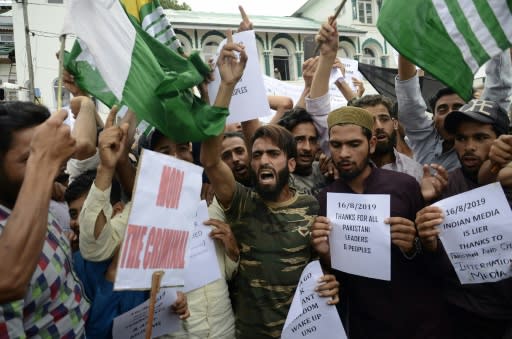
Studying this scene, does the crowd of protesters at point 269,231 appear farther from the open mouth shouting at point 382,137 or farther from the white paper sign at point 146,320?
the open mouth shouting at point 382,137

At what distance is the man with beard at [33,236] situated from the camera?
4.57 feet

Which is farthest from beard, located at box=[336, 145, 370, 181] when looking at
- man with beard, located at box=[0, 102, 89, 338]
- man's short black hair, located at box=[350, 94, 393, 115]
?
man with beard, located at box=[0, 102, 89, 338]

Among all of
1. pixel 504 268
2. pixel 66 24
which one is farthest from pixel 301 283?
pixel 66 24

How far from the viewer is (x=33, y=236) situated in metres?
1.42

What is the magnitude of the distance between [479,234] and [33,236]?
1872 mm

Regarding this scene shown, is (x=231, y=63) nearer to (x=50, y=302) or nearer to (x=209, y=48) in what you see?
(x=50, y=302)

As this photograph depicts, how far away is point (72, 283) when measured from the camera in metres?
1.87

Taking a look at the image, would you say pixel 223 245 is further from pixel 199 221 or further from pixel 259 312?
pixel 259 312

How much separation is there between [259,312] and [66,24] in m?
1.80

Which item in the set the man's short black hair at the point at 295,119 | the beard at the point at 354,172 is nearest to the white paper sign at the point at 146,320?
the beard at the point at 354,172

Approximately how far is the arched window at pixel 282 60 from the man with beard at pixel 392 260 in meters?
21.2

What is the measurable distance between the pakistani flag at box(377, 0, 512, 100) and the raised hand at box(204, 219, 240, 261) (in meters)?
1.34

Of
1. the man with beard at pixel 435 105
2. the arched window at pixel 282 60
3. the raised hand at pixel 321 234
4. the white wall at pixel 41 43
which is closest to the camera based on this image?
the raised hand at pixel 321 234

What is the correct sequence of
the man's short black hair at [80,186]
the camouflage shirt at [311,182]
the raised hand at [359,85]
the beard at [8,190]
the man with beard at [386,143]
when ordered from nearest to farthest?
1. the beard at [8,190]
2. the man's short black hair at [80,186]
3. the man with beard at [386,143]
4. the camouflage shirt at [311,182]
5. the raised hand at [359,85]
